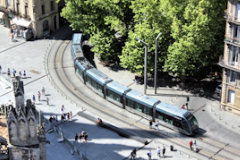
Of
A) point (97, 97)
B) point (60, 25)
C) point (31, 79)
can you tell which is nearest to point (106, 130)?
point (97, 97)

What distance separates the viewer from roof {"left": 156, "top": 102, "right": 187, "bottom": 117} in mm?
76438

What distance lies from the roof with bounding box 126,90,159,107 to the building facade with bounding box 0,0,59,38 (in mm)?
38550

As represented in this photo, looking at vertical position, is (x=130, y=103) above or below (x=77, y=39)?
below

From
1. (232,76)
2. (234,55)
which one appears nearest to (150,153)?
(232,76)

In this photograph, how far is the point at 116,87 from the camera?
279 ft

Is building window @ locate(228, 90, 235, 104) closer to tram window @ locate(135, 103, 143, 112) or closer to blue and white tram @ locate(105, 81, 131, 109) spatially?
tram window @ locate(135, 103, 143, 112)

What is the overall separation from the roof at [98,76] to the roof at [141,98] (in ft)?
20.9

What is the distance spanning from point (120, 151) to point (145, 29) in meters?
23.7

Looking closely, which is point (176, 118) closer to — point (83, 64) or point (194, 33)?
point (194, 33)

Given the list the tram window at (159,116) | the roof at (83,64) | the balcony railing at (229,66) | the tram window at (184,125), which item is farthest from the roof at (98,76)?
the balcony railing at (229,66)

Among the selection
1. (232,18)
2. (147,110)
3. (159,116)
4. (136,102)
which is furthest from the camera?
(136,102)

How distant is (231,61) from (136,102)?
17.2 meters

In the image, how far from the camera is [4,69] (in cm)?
9950

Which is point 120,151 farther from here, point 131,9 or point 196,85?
point 131,9
